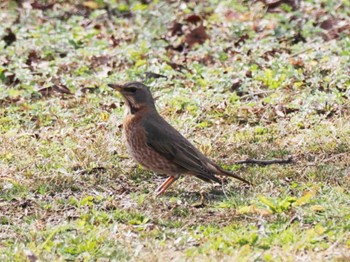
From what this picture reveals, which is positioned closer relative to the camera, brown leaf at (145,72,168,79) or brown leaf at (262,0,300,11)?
brown leaf at (145,72,168,79)

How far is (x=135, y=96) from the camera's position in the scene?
732cm

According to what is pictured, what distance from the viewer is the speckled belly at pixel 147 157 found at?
23.1 feet

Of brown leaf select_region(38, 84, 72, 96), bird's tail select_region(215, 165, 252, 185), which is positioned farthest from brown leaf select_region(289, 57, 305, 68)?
bird's tail select_region(215, 165, 252, 185)

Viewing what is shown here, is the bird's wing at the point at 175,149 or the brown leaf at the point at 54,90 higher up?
the bird's wing at the point at 175,149

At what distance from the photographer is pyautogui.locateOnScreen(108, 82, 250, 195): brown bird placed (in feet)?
22.8

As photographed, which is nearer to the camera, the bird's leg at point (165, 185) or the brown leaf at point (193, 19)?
the bird's leg at point (165, 185)

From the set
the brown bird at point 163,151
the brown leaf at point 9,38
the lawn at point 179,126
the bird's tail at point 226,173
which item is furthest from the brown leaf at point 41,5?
the bird's tail at point 226,173

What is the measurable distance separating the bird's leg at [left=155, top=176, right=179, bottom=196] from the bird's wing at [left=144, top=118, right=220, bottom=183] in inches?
5.6

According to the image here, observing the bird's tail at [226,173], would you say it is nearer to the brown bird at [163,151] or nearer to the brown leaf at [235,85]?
the brown bird at [163,151]

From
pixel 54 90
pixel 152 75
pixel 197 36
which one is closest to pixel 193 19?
pixel 197 36

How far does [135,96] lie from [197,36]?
144 inches

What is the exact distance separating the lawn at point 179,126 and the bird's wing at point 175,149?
0.20 m

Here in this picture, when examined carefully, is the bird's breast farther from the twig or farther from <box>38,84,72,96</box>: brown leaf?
<box>38,84,72,96</box>: brown leaf

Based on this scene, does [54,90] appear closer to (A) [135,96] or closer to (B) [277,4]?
(A) [135,96]
